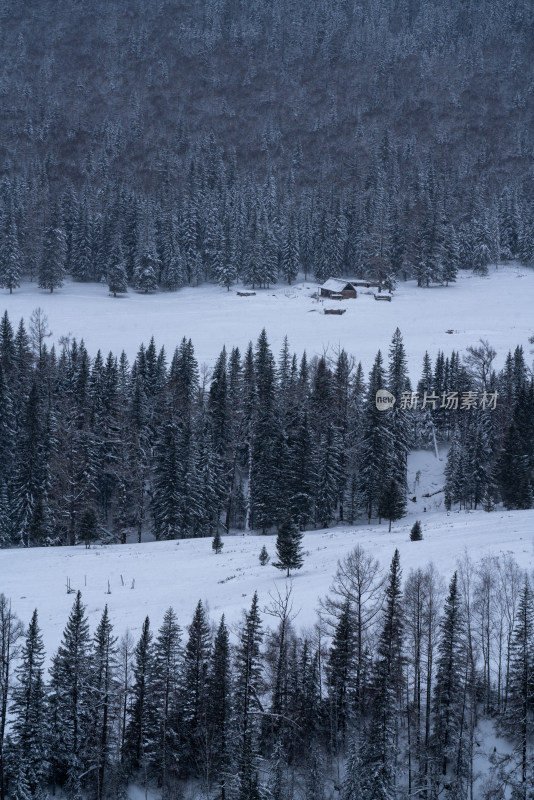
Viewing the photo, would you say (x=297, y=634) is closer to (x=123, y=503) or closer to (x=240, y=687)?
(x=240, y=687)

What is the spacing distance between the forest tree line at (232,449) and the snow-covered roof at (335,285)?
4434cm

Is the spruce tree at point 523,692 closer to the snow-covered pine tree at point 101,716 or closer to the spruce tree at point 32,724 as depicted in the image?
the snow-covered pine tree at point 101,716

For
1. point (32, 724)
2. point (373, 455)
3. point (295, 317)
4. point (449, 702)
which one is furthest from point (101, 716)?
point (295, 317)

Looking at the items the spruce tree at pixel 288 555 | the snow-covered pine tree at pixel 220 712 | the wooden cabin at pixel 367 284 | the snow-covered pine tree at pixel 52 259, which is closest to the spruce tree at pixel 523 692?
the snow-covered pine tree at pixel 220 712

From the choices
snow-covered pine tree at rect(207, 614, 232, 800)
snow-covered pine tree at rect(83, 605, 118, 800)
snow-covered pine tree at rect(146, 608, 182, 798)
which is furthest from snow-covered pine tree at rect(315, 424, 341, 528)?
snow-covered pine tree at rect(83, 605, 118, 800)

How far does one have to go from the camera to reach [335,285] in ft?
412

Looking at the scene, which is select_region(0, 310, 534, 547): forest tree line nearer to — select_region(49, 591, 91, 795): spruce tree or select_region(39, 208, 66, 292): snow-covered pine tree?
select_region(49, 591, 91, 795): spruce tree

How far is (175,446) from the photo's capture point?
2655 inches

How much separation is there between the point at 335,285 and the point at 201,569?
272ft

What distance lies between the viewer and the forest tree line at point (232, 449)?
65562 mm

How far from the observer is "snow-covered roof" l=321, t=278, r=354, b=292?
124 m

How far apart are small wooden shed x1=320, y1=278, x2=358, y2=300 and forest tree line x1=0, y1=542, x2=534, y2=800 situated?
88.9 m

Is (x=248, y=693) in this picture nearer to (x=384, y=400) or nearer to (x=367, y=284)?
(x=384, y=400)

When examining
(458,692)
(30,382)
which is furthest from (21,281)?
(458,692)
